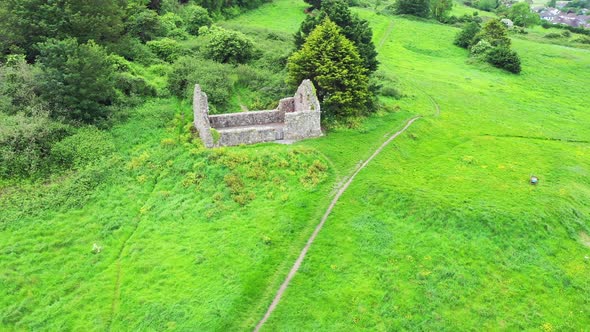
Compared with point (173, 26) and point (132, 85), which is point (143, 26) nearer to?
point (173, 26)

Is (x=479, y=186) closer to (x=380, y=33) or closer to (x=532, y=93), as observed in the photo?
(x=532, y=93)

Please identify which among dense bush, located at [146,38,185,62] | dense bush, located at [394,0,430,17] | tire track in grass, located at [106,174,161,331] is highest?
dense bush, located at [394,0,430,17]

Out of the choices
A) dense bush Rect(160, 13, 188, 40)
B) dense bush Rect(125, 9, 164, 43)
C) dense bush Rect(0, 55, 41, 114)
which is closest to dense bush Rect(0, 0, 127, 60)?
dense bush Rect(0, 55, 41, 114)

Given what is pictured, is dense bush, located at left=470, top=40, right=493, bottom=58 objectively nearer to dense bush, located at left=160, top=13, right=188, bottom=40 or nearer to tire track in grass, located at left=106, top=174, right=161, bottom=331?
dense bush, located at left=160, top=13, right=188, bottom=40

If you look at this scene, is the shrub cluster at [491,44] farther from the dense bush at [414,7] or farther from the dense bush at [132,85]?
the dense bush at [132,85]

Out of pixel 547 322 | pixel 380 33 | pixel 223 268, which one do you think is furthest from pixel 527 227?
pixel 380 33

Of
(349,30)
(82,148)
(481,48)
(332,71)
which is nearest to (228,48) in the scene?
(349,30)
